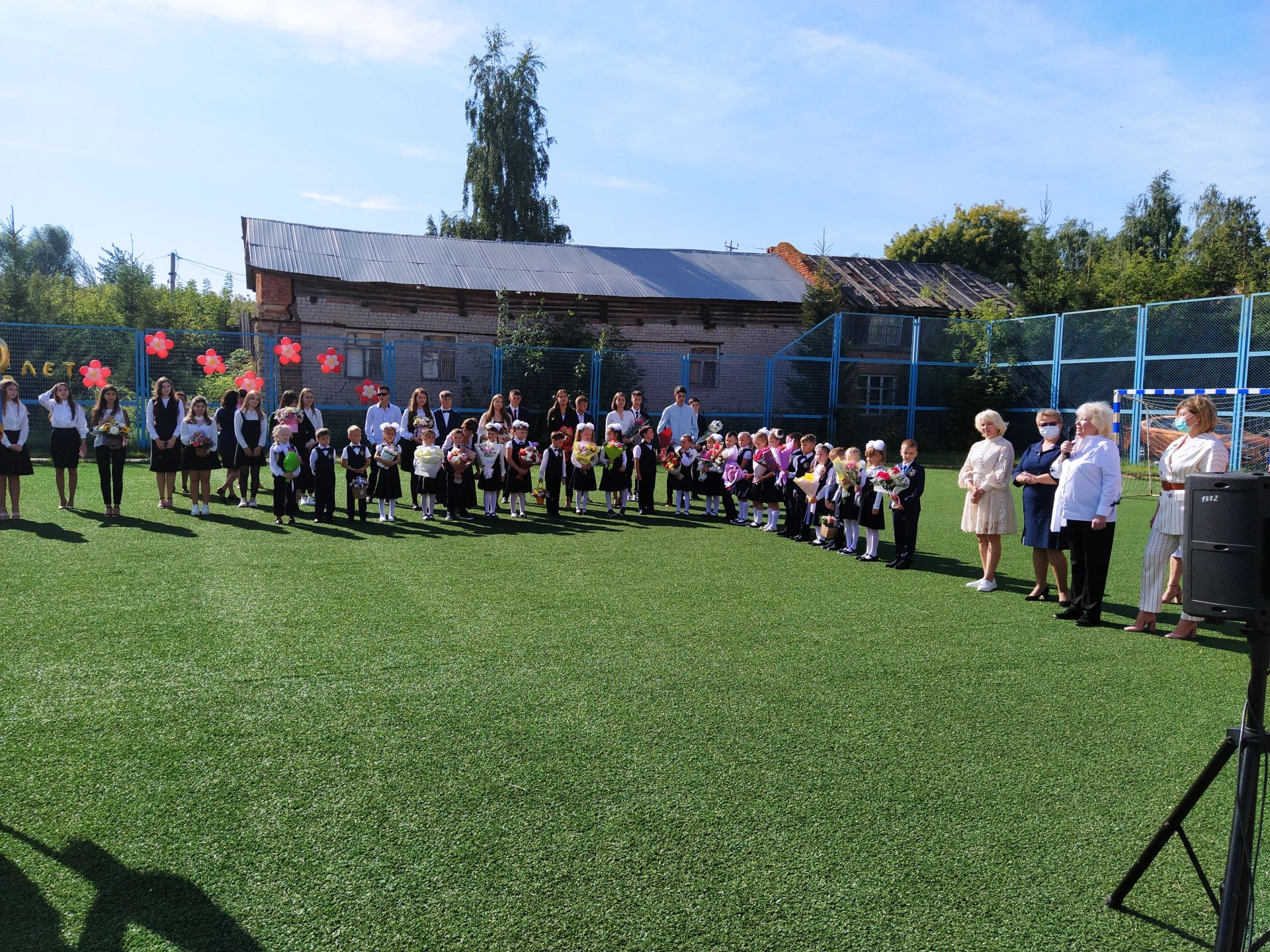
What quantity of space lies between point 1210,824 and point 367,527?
30.9 feet

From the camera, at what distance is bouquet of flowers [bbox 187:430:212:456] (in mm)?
11289

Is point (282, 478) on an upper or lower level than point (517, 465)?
lower

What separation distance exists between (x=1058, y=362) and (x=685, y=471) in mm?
13821

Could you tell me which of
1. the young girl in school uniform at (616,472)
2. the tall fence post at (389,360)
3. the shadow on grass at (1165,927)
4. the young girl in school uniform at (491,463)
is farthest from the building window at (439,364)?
the shadow on grass at (1165,927)

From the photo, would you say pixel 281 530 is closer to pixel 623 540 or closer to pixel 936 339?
pixel 623 540

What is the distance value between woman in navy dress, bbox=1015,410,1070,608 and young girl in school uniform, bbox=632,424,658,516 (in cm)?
626

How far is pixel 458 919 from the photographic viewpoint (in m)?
2.94

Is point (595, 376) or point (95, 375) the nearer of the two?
point (95, 375)

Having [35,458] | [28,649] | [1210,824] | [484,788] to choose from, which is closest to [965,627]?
[1210,824]

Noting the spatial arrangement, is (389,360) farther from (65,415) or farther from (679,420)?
(65,415)

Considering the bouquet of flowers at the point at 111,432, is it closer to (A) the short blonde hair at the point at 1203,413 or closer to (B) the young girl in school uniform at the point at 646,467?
(B) the young girl in school uniform at the point at 646,467

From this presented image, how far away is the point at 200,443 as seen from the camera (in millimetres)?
11289

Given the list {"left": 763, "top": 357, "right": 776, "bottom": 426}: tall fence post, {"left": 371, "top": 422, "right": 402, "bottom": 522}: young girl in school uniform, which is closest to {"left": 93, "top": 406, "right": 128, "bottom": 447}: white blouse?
{"left": 371, "top": 422, "right": 402, "bottom": 522}: young girl in school uniform

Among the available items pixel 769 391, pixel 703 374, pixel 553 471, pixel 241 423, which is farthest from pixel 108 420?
pixel 703 374
